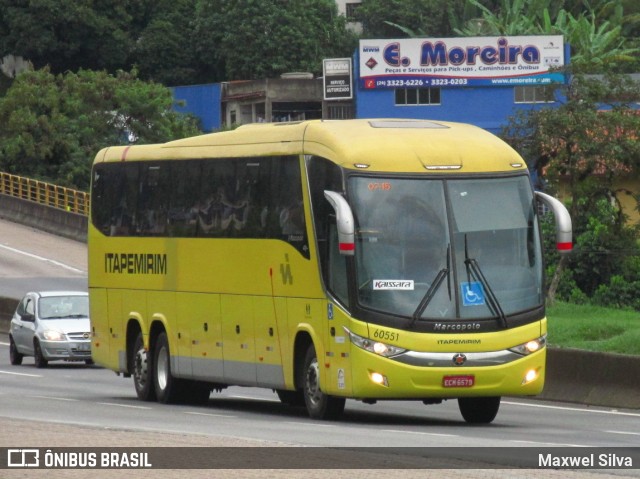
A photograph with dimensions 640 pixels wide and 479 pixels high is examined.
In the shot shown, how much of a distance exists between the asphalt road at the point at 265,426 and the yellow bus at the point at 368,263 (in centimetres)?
63

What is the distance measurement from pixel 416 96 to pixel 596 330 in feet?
206

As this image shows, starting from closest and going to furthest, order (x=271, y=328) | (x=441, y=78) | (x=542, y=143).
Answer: (x=271, y=328)
(x=542, y=143)
(x=441, y=78)

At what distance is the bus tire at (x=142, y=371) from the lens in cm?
2400

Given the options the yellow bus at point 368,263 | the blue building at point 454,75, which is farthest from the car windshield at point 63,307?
the blue building at point 454,75

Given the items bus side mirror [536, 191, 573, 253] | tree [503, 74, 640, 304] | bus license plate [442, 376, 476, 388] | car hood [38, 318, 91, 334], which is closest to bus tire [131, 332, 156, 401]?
bus license plate [442, 376, 476, 388]

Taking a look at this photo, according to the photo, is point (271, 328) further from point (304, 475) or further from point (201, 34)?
point (201, 34)

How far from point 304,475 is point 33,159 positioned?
63.6 m

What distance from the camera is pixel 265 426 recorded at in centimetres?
1817

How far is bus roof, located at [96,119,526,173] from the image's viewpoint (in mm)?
18938

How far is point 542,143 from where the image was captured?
1383 inches

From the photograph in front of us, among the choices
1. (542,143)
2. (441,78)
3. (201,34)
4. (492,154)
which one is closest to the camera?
(492,154)

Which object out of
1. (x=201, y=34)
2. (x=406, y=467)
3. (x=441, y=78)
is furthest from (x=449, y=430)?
(x=201, y=34)

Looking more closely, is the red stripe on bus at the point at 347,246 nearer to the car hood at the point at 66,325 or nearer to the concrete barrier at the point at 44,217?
the car hood at the point at 66,325

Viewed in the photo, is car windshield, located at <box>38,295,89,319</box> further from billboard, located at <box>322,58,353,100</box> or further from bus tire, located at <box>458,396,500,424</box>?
billboard, located at <box>322,58,353,100</box>
